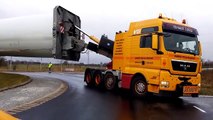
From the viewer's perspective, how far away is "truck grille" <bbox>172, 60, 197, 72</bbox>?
1334 centimetres

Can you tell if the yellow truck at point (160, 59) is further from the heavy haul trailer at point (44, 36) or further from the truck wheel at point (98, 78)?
the heavy haul trailer at point (44, 36)

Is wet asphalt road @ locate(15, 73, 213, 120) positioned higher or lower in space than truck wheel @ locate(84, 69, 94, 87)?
lower

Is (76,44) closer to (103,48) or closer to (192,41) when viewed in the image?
(103,48)

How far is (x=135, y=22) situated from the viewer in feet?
50.7

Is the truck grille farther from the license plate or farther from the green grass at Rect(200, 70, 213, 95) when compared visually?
the green grass at Rect(200, 70, 213, 95)

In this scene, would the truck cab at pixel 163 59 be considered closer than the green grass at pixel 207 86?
Yes

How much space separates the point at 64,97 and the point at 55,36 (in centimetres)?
572

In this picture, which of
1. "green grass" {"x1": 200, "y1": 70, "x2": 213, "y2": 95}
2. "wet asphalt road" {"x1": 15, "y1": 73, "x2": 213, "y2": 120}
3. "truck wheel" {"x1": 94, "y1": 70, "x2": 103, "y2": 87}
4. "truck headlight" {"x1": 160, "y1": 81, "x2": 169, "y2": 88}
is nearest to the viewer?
"wet asphalt road" {"x1": 15, "y1": 73, "x2": 213, "y2": 120}

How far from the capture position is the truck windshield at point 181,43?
13.4 m

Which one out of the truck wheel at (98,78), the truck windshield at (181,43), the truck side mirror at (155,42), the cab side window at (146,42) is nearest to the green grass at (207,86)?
the truck windshield at (181,43)

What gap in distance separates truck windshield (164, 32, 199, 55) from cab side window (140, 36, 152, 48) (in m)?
0.74

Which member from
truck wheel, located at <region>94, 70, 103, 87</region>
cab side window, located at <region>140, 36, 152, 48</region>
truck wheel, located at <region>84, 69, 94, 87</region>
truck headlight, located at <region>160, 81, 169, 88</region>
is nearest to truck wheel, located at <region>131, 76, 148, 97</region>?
truck headlight, located at <region>160, 81, 169, 88</region>

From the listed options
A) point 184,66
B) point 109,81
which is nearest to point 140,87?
point 184,66

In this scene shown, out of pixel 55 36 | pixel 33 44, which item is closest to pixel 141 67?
pixel 55 36
